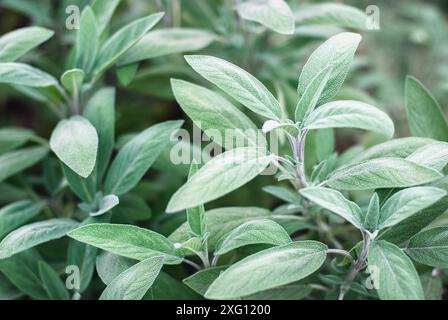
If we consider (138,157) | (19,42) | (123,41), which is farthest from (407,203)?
(19,42)

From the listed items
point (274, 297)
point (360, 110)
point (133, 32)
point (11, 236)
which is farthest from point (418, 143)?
point (11, 236)

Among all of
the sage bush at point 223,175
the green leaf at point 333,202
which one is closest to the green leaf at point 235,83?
the sage bush at point 223,175

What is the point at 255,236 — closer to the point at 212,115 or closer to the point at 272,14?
the point at 212,115

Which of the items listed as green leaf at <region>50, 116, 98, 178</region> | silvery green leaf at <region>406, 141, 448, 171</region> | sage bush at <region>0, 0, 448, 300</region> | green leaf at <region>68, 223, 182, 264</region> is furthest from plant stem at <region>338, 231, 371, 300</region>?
A: green leaf at <region>50, 116, 98, 178</region>

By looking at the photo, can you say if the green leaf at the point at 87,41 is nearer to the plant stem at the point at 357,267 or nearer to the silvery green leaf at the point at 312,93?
the silvery green leaf at the point at 312,93

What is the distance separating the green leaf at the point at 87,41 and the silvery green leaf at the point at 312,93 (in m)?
0.36

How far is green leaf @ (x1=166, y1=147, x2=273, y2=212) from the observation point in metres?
0.56

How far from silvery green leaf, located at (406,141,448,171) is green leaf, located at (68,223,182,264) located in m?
0.31

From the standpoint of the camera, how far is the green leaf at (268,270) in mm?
583

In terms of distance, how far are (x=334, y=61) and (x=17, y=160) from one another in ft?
1.76

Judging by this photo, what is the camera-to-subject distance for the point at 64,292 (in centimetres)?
79

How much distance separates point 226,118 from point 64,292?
34 centimetres
